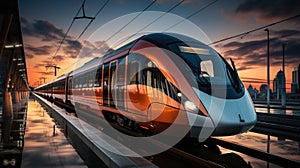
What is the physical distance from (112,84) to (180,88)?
4176 mm

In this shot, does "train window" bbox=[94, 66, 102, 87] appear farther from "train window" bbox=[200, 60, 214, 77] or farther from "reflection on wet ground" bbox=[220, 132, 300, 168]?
"reflection on wet ground" bbox=[220, 132, 300, 168]

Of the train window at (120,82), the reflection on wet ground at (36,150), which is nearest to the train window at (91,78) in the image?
the train window at (120,82)

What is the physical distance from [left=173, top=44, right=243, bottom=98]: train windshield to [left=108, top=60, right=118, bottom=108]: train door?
3.36 m

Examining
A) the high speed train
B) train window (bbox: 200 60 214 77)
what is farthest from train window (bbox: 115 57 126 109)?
train window (bbox: 200 60 214 77)

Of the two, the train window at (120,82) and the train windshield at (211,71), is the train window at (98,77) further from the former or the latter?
the train windshield at (211,71)

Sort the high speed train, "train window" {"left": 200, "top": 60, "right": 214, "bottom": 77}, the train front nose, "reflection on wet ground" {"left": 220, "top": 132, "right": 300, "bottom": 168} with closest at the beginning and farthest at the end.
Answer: the train front nose → the high speed train → "reflection on wet ground" {"left": 220, "top": 132, "right": 300, "bottom": 168} → "train window" {"left": 200, "top": 60, "right": 214, "bottom": 77}

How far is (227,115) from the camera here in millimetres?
6434

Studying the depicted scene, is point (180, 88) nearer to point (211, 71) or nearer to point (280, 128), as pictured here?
point (211, 71)

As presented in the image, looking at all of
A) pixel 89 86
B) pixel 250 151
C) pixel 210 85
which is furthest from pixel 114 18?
pixel 250 151

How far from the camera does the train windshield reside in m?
6.91

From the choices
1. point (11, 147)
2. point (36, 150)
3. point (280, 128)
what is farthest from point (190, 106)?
point (280, 128)

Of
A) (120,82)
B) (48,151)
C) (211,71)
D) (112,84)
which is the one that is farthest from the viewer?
(112,84)

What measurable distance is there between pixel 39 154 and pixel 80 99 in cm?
998

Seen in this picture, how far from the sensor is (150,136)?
8539 mm
